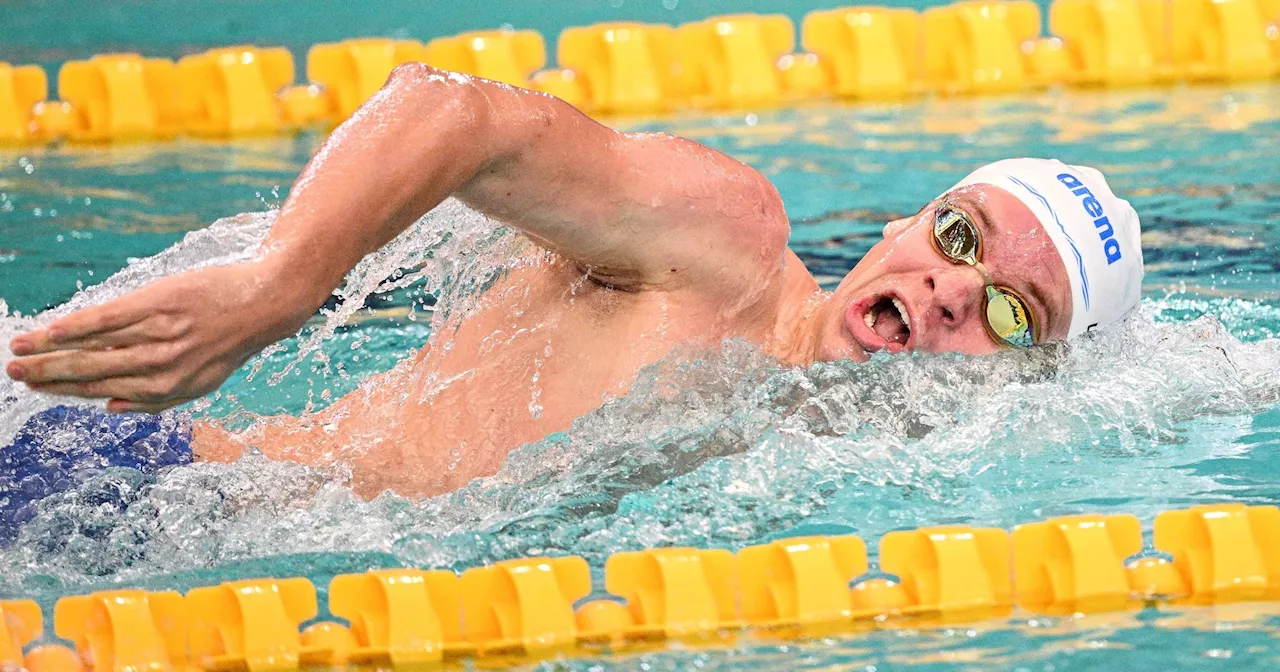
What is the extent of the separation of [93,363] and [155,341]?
6 cm

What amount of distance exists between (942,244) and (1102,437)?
51 cm

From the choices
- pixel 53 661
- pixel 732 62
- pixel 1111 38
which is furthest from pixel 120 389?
pixel 1111 38

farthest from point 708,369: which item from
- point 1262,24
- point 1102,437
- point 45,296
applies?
point 1262,24

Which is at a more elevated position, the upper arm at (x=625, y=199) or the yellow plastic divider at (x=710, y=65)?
the yellow plastic divider at (x=710, y=65)

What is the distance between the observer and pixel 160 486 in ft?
7.33

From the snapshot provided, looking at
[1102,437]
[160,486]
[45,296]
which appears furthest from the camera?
[45,296]

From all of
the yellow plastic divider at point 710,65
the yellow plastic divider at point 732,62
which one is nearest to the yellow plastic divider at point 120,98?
the yellow plastic divider at point 710,65

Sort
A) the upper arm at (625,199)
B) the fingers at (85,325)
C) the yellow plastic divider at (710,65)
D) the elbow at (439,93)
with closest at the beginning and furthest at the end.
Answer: the fingers at (85,325) → the elbow at (439,93) → the upper arm at (625,199) → the yellow plastic divider at (710,65)

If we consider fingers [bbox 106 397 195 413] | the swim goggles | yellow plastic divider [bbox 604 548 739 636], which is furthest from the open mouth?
fingers [bbox 106 397 195 413]

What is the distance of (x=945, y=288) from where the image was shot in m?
2.40

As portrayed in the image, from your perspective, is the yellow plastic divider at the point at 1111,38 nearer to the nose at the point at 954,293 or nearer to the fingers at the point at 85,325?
the nose at the point at 954,293

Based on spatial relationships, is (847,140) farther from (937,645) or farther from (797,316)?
(937,645)

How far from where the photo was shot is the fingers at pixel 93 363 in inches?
57.9

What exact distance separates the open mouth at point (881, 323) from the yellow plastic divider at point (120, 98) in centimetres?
394
